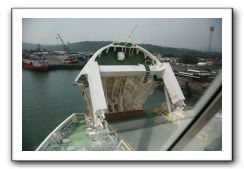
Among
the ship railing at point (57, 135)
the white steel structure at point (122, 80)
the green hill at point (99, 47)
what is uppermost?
the green hill at point (99, 47)

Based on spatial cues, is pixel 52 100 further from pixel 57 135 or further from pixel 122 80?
pixel 57 135

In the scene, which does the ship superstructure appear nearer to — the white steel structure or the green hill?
the white steel structure

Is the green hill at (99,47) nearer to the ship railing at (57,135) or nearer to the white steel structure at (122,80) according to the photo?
the white steel structure at (122,80)

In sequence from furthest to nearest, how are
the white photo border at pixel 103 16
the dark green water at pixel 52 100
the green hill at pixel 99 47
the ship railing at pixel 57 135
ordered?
the dark green water at pixel 52 100, the green hill at pixel 99 47, the ship railing at pixel 57 135, the white photo border at pixel 103 16

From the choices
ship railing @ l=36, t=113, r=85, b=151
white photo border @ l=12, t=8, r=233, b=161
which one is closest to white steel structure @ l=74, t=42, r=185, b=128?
ship railing @ l=36, t=113, r=85, b=151

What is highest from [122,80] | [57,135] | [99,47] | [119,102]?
[99,47]

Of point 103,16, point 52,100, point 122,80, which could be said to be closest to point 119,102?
point 122,80

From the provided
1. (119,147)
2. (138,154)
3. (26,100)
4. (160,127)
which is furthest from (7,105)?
(160,127)

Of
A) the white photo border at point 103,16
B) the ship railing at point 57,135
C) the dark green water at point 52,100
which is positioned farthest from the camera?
the dark green water at point 52,100

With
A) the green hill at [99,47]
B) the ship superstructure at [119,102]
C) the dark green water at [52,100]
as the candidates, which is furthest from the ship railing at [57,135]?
the green hill at [99,47]
